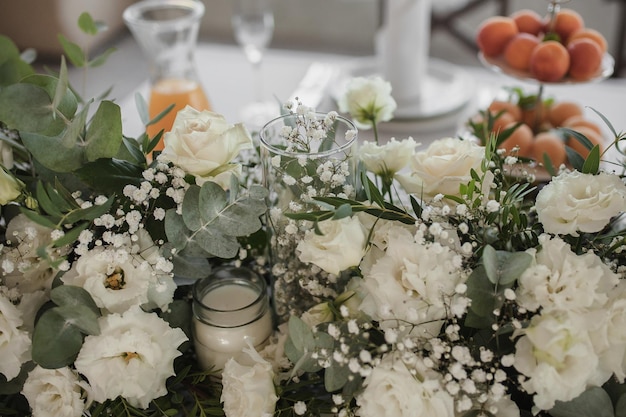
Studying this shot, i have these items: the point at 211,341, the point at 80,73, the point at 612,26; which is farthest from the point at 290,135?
the point at 612,26

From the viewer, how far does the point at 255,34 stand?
1.40m

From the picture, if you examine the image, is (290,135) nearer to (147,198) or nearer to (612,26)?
(147,198)

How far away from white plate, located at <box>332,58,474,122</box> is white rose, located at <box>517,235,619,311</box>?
2.39ft

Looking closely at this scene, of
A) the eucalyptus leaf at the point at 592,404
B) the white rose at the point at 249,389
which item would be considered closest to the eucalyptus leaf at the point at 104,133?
the white rose at the point at 249,389

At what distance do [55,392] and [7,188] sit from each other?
7.1 inches

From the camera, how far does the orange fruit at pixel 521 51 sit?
3.70 feet

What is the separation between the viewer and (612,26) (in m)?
2.88

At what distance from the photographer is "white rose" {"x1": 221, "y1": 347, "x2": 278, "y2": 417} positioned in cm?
59

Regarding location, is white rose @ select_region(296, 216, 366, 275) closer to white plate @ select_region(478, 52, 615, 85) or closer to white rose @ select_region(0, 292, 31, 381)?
white rose @ select_region(0, 292, 31, 381)

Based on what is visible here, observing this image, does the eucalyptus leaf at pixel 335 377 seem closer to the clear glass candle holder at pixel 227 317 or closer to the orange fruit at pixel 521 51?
the clear glass candle holder at pixel 227 317

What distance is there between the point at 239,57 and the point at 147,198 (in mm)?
1085

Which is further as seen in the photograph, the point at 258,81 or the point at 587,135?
A: the point at 258,81

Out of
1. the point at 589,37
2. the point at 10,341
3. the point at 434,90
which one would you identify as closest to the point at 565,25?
the point at 589,37

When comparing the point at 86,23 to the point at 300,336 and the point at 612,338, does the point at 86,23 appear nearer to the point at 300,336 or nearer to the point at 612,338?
the point at 300,336
